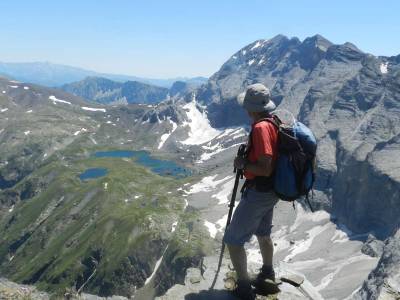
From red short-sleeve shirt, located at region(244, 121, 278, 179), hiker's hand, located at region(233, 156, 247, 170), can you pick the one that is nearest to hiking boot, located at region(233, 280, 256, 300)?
red short-sleeve shirt, located at region(244, 121, 278, 179)

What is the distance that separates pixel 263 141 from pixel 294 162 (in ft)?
4.00

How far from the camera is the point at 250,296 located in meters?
16.4

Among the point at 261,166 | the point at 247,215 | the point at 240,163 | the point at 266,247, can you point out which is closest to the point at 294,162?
the point at 261,166

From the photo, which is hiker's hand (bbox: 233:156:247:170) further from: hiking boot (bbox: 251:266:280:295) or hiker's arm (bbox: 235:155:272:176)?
hiking boot (bbox: 251:266:280:295)

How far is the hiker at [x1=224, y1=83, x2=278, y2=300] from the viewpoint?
571 inches

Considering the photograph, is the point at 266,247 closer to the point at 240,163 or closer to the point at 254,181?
the point at 254,181

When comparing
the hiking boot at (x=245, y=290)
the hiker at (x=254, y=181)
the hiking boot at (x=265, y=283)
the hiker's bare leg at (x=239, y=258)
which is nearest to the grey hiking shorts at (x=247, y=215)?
the hiker at (x=254, y=181)

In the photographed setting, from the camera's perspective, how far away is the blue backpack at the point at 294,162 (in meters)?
14.7

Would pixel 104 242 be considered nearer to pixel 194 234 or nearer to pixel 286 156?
pixel 194 234

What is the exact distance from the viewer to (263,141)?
1444 centimetres

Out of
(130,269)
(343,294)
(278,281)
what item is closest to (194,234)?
(130,269)

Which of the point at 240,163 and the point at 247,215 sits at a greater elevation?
the point at 240,163

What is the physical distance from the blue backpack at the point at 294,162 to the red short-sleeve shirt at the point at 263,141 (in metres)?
0.20

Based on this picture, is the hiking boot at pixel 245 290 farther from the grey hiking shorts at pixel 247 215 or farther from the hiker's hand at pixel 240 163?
the hiker's hand at pixel 240 163
